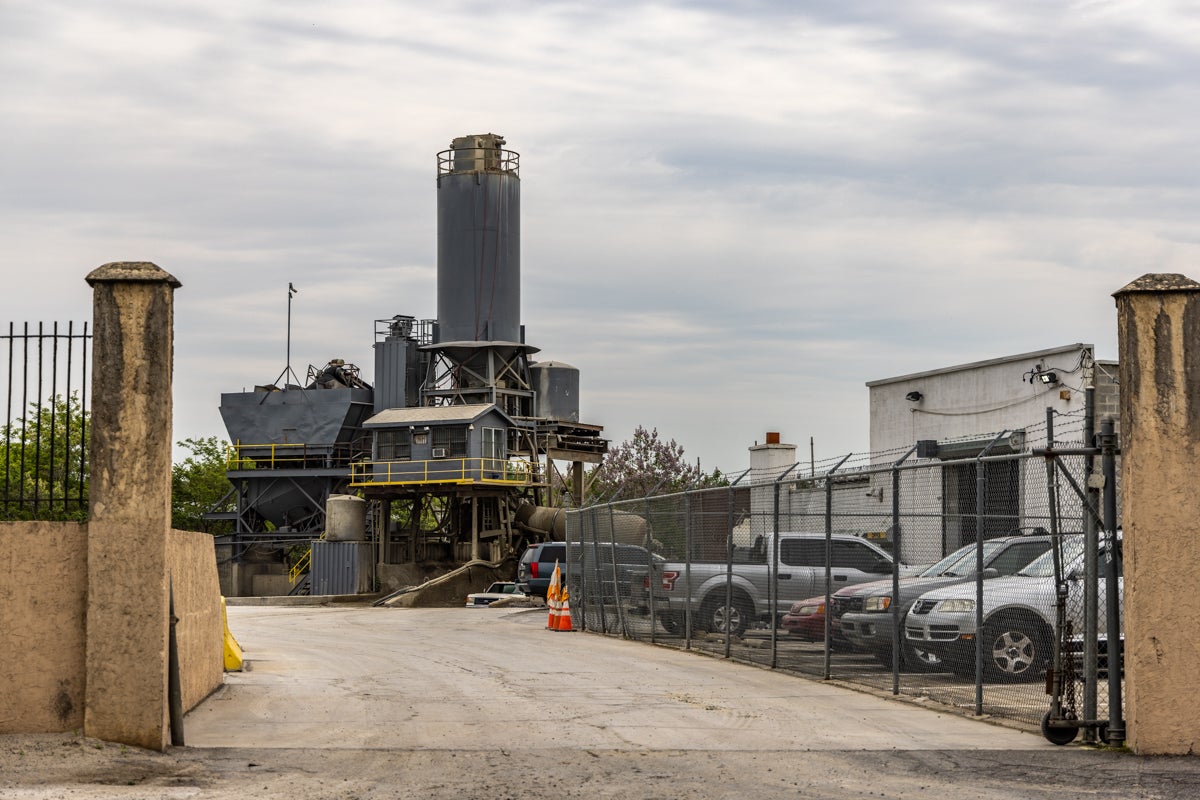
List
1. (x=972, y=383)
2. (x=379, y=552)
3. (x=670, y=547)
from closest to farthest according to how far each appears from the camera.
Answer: (x=670, y=547) → (x=972, y=383) → (x=379, y=552)

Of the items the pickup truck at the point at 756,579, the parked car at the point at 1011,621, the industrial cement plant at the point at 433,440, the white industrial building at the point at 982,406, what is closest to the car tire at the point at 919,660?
the parked car at the point at 1011,621

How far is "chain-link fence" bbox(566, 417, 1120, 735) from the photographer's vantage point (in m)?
12.0

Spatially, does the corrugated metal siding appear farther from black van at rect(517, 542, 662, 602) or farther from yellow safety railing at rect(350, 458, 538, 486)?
black van at rect(517, 542, 662, 602)

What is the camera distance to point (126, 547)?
34.1 feet

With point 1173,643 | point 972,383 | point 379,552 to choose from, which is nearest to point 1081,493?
point 1173,643

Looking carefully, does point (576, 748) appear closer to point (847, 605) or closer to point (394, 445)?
point (847, 605)

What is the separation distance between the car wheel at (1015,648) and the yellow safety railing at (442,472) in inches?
1658

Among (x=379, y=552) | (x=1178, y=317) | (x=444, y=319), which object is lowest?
(x=379, y=552)

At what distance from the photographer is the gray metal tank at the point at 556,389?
62.2 m

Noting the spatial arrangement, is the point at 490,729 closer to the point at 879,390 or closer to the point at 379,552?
the point at 879,390

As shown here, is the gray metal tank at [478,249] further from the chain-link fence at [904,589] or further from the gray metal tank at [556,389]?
the chain-link fence at [904,589]

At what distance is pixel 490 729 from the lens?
11727 mm

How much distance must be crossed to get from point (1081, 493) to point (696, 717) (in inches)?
150

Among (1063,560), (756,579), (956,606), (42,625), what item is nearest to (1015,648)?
(956,606)
